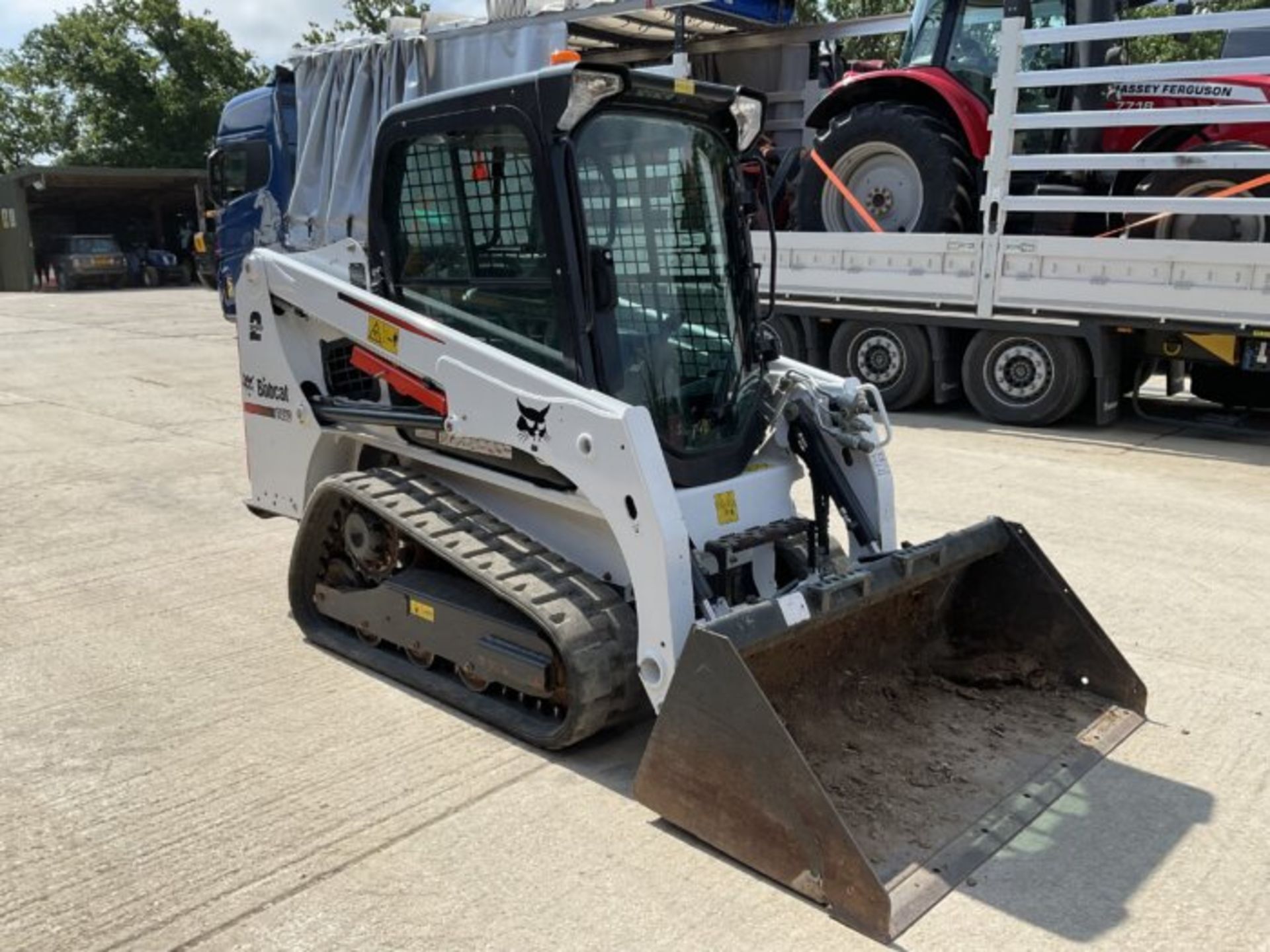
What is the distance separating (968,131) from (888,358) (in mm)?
2115

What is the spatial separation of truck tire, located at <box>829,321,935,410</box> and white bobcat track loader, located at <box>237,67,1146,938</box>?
5.87 meters

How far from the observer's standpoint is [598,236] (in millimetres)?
3754

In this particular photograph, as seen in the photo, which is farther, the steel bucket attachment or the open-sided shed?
the open-sided shed

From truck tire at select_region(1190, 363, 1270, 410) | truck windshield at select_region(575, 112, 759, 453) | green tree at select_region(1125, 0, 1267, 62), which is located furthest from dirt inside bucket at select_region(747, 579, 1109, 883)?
green tree at select_region(1125, 0, 1267, 62)

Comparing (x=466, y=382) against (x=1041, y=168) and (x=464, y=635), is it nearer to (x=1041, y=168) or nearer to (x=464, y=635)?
→ (x=464, y=635)

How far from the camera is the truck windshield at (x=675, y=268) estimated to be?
12.3 ft

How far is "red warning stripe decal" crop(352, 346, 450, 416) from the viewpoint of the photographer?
4.00 metres

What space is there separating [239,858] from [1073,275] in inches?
314

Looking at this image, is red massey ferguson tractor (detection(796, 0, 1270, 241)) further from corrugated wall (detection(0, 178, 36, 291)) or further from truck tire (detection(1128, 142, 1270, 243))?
corrugated wall (detection(0, 178, 36, 291))

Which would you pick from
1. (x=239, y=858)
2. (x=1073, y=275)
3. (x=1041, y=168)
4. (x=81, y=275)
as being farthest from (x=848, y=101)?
(x=81, y=275)

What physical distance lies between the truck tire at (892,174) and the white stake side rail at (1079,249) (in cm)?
35

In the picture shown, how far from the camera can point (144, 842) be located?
121 inches

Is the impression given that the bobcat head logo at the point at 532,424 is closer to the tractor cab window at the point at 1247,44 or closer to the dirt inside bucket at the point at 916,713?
the dirt inside bucket at the point at 916,713

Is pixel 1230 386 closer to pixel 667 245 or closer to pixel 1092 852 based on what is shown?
pixel 667 245
